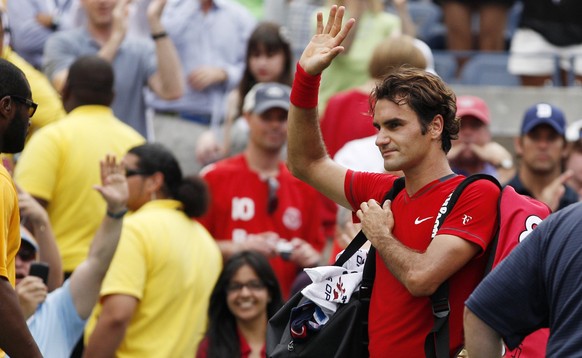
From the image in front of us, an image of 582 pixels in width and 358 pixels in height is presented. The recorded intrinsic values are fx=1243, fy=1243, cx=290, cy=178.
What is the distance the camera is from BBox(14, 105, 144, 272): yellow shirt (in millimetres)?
7949

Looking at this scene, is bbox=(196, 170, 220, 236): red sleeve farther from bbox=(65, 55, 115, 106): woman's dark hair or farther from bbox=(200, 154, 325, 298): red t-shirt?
bbox=(65, 55, 115, 106): woman's dark hair

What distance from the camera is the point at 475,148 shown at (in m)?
8.70

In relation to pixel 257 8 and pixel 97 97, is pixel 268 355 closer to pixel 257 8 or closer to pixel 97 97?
pixel 97 97

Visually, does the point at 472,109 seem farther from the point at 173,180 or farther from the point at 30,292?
the point at 30,292

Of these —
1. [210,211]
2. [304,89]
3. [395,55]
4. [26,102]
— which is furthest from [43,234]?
[395,55]

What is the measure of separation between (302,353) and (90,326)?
2713 millimetres

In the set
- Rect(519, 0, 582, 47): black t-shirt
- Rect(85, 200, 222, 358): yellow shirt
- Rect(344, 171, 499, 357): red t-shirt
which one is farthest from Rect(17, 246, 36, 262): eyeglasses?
Rect(519, 0, 582, 47): black t-shirt

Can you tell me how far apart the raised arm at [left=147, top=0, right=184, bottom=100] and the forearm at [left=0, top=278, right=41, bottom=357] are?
16.2ft

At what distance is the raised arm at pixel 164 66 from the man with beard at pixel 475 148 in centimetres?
230

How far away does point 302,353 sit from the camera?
509 centimetres

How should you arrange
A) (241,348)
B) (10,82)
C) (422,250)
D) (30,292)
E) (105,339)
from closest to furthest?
(422,250)
(10,82)
(30,292)
(105,339)
(241,348)

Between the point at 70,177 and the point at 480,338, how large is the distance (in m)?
4.31

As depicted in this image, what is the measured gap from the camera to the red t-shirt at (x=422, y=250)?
4.81 metres

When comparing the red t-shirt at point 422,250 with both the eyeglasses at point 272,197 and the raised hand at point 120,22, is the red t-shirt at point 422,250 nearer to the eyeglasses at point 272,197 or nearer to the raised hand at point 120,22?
the eyeglasses at point 272,197
